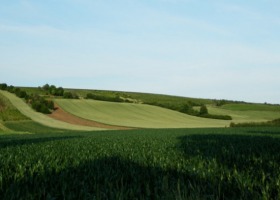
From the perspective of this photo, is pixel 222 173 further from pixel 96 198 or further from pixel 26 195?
pixel 26 195

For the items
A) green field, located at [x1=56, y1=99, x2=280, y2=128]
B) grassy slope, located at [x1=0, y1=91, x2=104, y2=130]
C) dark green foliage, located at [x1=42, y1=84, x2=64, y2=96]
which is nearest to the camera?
grassy slope, located at [x1=0, y1=91, x2=104, y2=130]

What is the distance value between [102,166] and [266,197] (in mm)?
3334

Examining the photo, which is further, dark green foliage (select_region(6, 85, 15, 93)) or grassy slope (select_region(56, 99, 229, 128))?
dark green foliage (select_region(6, 85, 15, 93))

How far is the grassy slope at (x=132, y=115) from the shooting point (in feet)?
260

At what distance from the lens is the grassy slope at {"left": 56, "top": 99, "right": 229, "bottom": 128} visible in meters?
79.2

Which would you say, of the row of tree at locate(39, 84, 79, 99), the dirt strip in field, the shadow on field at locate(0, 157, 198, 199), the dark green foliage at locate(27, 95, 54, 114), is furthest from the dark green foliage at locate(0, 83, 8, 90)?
the shadow on field at locate(0, 157, 198, 199)

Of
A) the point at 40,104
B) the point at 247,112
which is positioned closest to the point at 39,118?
the point at 40,104

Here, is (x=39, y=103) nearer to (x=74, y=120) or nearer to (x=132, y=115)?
(x=74, y=120)

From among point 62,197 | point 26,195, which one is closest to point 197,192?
point 62,197

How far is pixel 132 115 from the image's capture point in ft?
292

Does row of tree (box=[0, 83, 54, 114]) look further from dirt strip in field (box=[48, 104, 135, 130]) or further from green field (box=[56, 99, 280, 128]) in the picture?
green field (box=[56, 99, 280, 128])

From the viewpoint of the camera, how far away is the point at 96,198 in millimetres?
4129

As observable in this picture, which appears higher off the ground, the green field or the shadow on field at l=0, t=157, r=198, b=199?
the shadow on field at l=0, t=157, r=198, b=199

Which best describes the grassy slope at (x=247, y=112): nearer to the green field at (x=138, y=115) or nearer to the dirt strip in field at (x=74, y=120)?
the green field at (x=138, y=115)
